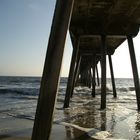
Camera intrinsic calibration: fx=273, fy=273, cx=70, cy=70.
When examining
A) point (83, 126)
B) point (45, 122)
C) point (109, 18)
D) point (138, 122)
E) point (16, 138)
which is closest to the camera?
point (45, 122)

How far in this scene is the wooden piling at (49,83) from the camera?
3230mm

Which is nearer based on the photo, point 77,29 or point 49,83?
point 49,83

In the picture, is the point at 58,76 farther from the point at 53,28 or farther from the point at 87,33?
the point at 87,33

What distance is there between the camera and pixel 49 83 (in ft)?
10.6

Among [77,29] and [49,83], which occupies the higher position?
[77,29]

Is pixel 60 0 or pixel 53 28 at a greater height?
pixel 60 0

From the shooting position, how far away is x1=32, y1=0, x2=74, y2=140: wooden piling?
10.6 ft

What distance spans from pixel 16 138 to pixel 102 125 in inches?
95.3

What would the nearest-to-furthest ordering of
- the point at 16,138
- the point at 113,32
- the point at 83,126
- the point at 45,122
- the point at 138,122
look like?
1. the point at 45,122
2. the point at 16,138
3. the point at 83,126
4. the point at 138,122
5. the point at 113,32

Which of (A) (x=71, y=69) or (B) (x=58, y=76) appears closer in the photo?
(B) (x=58, y=76)

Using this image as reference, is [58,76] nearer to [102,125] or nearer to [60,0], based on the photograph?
[60,0]

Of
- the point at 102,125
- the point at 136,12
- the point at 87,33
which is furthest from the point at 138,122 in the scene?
the point at 87,33

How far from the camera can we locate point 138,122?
724cm

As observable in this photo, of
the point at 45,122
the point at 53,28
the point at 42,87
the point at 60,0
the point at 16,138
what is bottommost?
the point at 16,138
